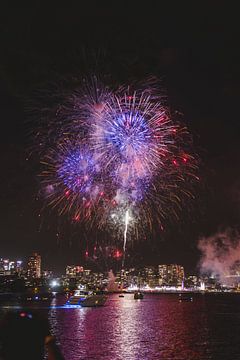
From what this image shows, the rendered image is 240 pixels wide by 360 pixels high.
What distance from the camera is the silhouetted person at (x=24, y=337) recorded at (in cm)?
532

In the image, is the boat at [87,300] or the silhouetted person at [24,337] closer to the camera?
the silhouetted person at [24,337]

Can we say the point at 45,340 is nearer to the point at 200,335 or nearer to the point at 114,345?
the point at 114,345

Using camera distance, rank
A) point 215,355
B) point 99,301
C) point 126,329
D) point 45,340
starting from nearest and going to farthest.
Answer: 1. point 45,340
2. point 215,355
3. point 126,329
4. point 99,301

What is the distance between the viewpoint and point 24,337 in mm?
5336

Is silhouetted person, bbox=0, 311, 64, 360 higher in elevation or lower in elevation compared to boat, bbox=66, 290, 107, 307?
higher

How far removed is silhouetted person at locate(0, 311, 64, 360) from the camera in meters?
5.32

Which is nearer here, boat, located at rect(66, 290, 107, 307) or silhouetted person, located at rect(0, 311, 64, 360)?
silhouetted person, located at rect(0, 311, 64, 360)

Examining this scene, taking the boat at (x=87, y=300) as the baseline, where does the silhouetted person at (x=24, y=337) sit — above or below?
above

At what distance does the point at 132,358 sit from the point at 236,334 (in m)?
19.1

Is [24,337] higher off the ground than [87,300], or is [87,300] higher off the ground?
[24,337]

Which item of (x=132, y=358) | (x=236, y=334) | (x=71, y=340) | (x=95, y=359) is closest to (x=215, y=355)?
(x=132, y=358)

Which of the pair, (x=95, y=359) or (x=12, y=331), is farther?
(x=95, y=359)

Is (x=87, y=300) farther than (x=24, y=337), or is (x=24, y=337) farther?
(x=87, y=300)

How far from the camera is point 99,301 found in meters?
94.4
